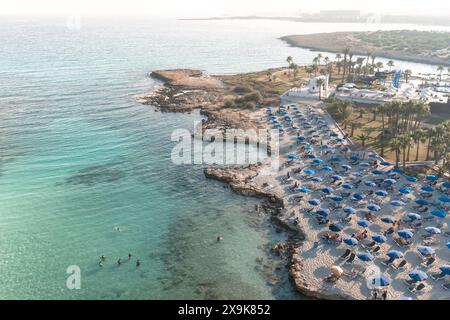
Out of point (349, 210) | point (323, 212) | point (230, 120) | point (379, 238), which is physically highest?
point (230, 120)

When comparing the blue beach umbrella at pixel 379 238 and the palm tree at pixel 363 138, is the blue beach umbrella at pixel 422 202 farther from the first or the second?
the palm tree at pixel 363 138

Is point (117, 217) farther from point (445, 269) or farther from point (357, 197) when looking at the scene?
point (445, 269)

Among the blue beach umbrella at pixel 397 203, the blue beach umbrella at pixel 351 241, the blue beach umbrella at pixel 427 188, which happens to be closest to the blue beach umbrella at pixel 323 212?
the blue beach umbrella at pixel 351 241

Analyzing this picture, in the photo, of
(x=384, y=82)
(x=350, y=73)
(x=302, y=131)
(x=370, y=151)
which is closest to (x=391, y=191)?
(x=370, y=151)

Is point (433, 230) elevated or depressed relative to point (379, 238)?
elevated

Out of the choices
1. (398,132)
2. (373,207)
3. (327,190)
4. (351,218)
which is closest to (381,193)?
(373,207)

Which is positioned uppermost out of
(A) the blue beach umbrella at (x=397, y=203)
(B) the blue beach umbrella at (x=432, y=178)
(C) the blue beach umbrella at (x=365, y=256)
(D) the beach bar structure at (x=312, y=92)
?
(D) the beach bar structure at (x=312, y=92)
